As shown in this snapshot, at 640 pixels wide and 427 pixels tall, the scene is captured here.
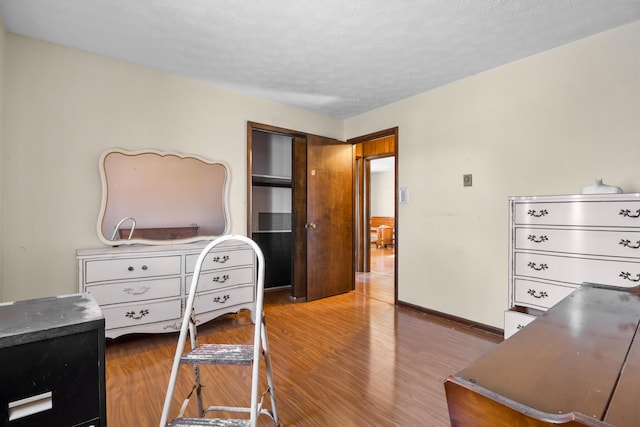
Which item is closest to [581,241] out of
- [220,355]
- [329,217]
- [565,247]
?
[565,247]

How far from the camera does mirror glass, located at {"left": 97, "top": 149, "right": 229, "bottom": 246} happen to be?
8.78 feet

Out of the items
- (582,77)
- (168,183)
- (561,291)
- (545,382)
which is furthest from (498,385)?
(168,183)

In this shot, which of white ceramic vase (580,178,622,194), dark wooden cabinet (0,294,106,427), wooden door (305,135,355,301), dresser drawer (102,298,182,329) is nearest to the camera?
dark wooden cabinet (0,294,106,427)

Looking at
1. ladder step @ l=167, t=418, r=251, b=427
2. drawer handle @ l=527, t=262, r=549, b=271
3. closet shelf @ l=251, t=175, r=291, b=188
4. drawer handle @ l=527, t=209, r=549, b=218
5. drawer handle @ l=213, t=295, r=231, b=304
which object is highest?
closet shelf @ l=251, t=175, r=291, b=188

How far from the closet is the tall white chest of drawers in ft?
8.89

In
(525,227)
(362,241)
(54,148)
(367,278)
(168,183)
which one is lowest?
(367,278)

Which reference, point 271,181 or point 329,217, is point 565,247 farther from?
point 271,181

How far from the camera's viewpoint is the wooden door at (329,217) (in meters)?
3.89

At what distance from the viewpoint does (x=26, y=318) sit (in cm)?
102

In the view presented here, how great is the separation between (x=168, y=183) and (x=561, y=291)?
3397 mm

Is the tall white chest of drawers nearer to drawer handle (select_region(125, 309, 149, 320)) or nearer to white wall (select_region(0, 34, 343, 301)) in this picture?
drawer handle (select_region(125, 309, 149, 320))

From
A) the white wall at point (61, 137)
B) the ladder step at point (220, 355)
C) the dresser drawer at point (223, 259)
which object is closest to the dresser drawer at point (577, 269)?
the ladder step at point (220, 355)

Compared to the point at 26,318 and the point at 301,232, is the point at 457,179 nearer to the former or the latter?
the point at 301,232

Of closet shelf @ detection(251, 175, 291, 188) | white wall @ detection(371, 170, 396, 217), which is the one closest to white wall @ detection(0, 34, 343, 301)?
closet shelf @ detection(251, 175, 291, 188)
